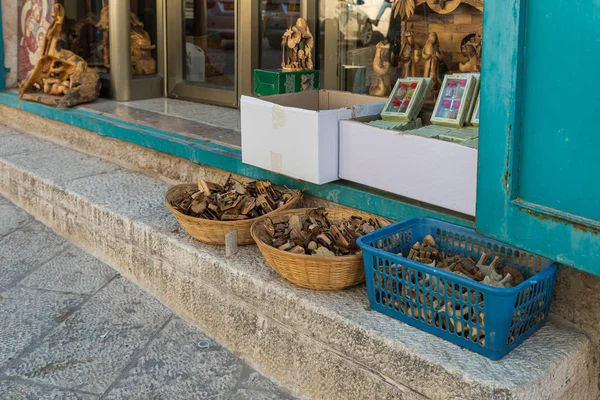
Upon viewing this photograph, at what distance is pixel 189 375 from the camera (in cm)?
303

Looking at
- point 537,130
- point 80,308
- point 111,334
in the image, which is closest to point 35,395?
point 111,334

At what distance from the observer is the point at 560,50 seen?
2.21 m

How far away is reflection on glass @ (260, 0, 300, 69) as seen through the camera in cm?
500

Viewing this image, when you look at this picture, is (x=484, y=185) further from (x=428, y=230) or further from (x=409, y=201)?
(x=409, y=201)

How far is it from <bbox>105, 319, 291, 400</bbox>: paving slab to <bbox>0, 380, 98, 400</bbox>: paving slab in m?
0.15

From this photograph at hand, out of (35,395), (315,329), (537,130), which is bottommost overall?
(35,395)

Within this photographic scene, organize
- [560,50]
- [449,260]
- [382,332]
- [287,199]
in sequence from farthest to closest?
[287,199]
[449,260]
[382,332]
[560,50]

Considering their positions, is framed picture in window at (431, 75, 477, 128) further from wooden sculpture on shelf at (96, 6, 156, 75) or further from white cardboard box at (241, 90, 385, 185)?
wooden sculpture on shelf at (96, 6, 156, 75)

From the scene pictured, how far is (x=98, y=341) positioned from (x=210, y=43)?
3221 millimetres

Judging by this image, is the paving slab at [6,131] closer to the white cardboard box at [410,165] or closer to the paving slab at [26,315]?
the paving slab at [26,315]

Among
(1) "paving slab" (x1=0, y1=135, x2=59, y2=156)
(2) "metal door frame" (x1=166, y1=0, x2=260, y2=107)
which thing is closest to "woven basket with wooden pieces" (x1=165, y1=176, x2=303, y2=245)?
(2) "metal door frame" (x1=166, y1=0, x2=260, y2=107)

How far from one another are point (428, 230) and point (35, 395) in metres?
1.69

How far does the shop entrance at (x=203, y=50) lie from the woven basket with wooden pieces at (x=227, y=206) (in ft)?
7.04

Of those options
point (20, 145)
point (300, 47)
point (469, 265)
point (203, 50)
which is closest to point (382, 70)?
point (300, 47)
